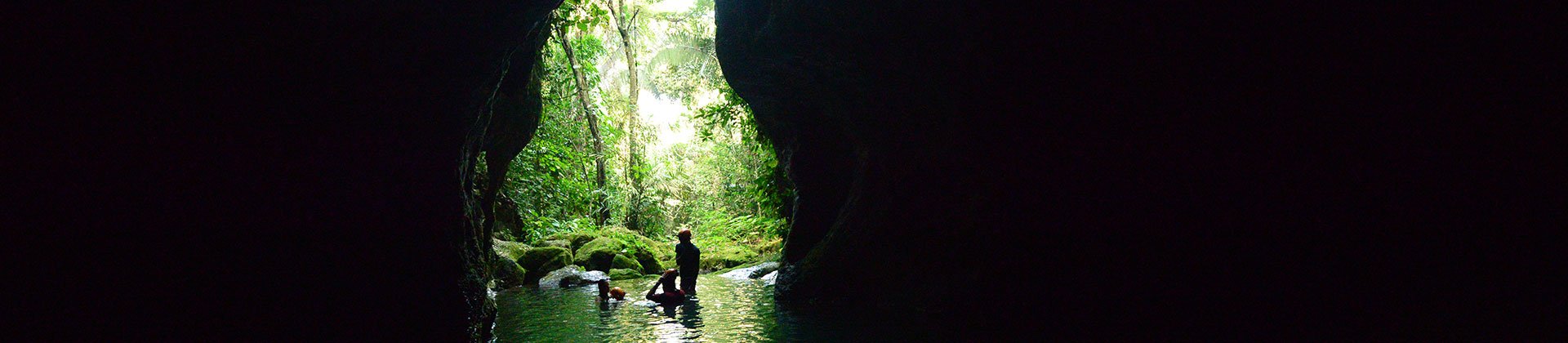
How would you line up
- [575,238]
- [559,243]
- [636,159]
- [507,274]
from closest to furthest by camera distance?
[507,274], [559,243], [575,238], [636,159]

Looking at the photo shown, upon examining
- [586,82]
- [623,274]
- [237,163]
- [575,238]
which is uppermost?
[586,82]

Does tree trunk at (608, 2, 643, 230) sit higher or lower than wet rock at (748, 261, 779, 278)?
higher

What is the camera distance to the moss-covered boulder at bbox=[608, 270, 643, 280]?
48.3 ft

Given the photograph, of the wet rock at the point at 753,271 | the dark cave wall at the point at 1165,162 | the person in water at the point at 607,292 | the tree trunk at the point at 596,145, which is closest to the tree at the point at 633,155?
the tree trunk at the point at 596,145

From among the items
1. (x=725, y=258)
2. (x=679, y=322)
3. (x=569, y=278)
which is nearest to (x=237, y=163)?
(x=679, y=322)

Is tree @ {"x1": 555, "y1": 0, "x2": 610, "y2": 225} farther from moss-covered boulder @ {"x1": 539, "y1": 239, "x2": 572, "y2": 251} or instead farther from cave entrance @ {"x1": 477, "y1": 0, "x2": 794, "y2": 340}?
moss-covered boulder @ {"x1": 539, "y1": 239, "x2": 572, "y2": 251}

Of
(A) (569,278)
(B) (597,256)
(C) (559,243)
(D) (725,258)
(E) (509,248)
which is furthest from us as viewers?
(D) (725,258)

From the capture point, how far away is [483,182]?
1312cm

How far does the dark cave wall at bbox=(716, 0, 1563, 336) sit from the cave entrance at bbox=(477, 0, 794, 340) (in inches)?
89.8

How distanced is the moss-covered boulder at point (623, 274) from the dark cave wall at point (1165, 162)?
233 inches

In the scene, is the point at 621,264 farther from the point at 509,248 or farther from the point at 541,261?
the point at 509,248

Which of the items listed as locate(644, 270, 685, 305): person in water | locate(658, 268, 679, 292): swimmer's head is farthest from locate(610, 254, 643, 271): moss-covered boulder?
locate(658, 268, 679, 292): swimmer's head

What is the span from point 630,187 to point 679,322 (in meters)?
14.4

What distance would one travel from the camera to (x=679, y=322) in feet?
25.3
